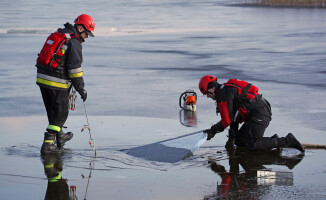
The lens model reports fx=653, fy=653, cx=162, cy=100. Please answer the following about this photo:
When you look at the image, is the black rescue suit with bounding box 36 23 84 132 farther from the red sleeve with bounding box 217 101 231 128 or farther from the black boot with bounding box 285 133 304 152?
the black boot with bounding box 285 133 304 152

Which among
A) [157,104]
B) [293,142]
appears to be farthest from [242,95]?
[157,104]

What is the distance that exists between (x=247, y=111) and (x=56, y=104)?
234 centimetres

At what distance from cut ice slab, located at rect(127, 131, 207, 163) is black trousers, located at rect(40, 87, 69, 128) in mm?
937

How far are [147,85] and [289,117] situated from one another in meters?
4.09

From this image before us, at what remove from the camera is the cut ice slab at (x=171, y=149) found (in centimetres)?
762

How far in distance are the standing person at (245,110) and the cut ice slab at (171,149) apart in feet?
0.74

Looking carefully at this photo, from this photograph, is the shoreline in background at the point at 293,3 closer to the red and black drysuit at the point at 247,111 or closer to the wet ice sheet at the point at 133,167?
the wet ice sheet at the point at 133,167

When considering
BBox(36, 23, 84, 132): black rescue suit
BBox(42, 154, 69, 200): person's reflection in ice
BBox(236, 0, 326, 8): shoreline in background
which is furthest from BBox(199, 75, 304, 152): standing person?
BBox(236, 0, 326, 8): shoreline in background

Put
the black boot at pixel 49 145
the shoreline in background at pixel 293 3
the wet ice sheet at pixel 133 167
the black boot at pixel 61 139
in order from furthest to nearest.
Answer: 1. the shoreline in background at pixel 293 3
2. the black boot at pixel 61 139
3. the black boot at pixel 49 145
4. the wet ice sheet at pixel 133 167

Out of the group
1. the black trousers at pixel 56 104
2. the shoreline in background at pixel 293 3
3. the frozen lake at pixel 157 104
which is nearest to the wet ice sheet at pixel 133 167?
the frozen lake at pixel 157 104

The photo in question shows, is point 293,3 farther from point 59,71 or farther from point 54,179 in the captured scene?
point 54,179

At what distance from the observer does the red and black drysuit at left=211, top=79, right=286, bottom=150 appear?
7.84m

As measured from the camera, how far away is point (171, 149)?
7.88 m

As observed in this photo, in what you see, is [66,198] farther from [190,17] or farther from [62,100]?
[190,17]
